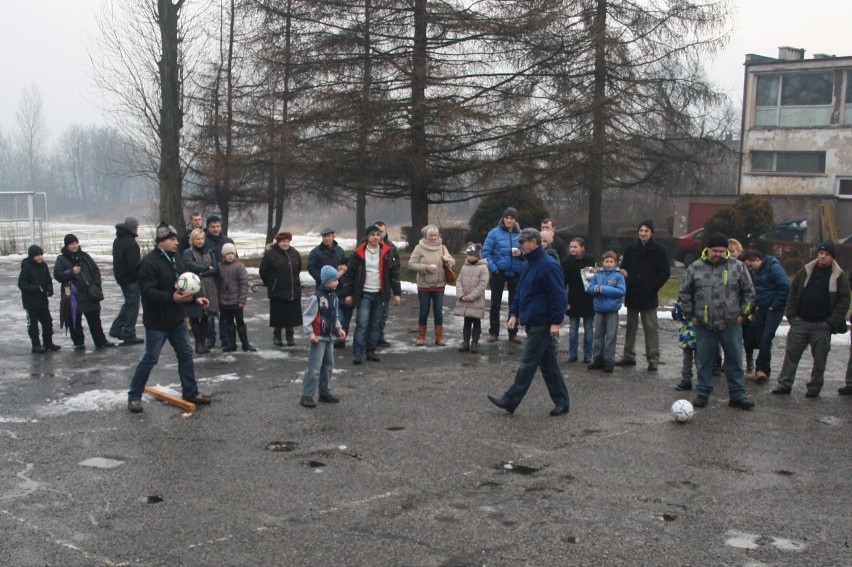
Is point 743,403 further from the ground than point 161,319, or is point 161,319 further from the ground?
point 161,319

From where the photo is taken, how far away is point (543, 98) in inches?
949

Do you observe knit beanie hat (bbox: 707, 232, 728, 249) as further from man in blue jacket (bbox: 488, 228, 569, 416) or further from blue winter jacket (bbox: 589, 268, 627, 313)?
blue winter jacket (bbox: 589, 268, 627, 313)

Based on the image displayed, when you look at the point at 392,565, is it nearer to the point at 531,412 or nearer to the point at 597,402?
the point at 531,412

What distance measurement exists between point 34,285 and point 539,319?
24.9 feet

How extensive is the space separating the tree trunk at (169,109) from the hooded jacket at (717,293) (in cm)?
1973

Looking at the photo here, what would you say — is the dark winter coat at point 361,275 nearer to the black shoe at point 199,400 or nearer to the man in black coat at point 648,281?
the man in black coat at point 648,281

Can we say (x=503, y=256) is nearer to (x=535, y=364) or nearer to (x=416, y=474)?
(x=535, y=364)

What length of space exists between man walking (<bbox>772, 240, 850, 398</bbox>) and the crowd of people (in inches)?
0.6

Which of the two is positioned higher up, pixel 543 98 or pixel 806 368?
pixel 543 98

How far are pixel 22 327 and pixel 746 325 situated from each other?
11598 mm

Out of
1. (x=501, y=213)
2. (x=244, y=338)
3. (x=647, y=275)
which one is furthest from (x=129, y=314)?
(x=501, y=213)

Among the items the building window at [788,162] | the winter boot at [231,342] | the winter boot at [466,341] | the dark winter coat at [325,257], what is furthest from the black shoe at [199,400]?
the building window at [788,162]

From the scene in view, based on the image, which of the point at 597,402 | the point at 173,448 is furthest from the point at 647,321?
the point at 173,448

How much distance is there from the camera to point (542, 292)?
927 cm
